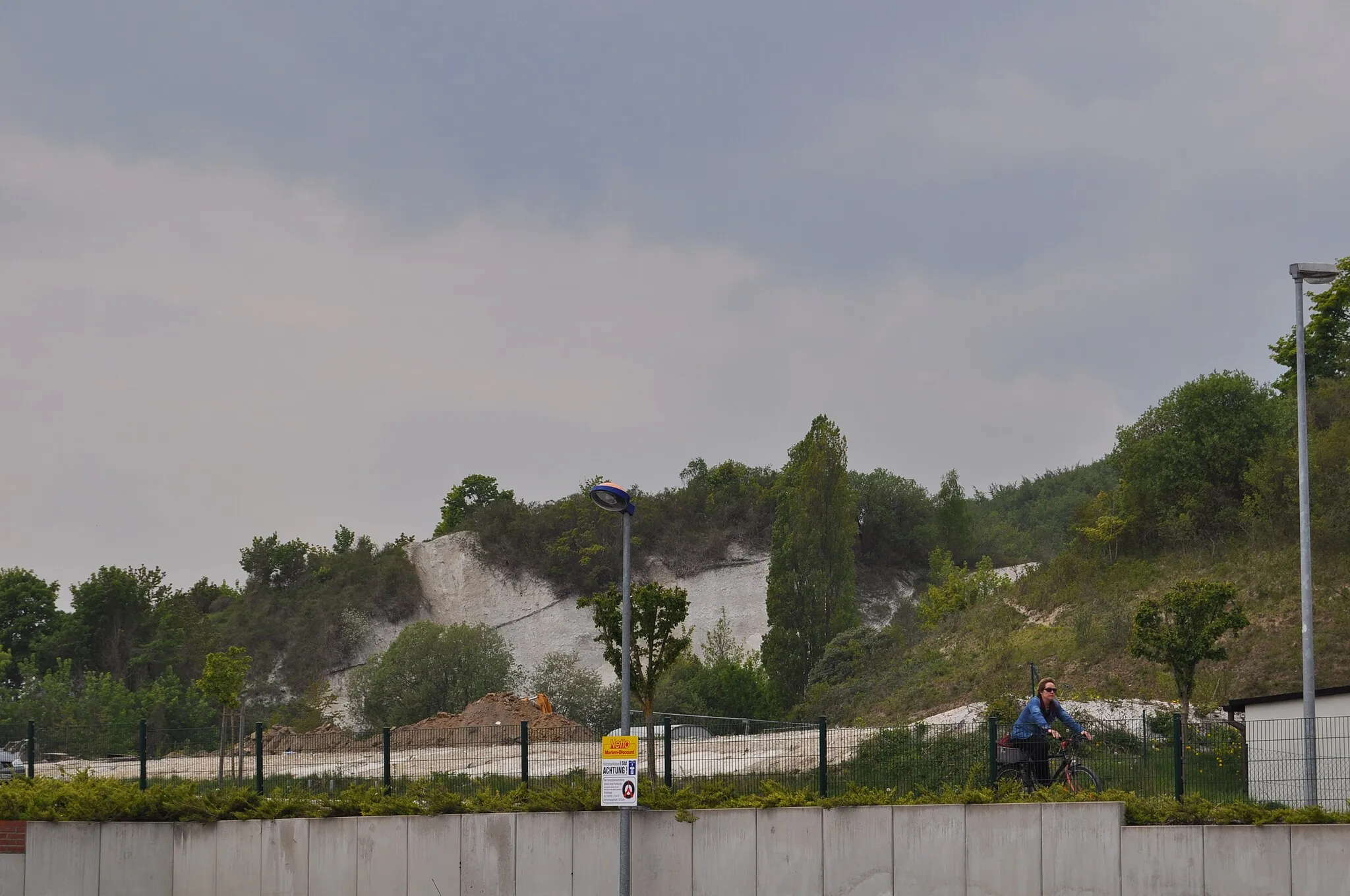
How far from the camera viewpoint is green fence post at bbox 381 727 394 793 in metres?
23.4

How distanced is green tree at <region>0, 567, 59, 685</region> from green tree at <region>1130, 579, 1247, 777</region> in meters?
79.3

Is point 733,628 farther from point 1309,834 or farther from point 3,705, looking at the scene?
point 1309,834

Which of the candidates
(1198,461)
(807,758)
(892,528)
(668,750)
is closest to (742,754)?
(807,758)

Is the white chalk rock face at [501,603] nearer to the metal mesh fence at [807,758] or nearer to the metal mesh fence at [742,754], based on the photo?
the metal mesh fence at [807,758]

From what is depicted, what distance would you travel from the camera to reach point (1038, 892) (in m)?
17.6

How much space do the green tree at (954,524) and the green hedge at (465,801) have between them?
79698 mm

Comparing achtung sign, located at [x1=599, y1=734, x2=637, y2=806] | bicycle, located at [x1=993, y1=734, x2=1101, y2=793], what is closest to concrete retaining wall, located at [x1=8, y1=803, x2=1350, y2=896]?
achtung sign, located at [x1=599, y1=734, x2=637, y2=806]

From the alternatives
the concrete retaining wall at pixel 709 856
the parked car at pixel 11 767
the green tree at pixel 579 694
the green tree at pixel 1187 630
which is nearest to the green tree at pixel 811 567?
the green tree at pixel 579 694

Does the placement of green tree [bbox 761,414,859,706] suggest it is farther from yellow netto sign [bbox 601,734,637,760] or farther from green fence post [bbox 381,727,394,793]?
yellow netto sign [bbox 601,734,637,760]

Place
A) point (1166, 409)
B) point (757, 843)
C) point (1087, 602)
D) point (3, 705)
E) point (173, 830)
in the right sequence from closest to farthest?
point (757, 843)
point (173, 830)
point (1087, 602)
point (1166, 409)
point (3, 705)

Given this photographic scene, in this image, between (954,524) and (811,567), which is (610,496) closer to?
(811,567)

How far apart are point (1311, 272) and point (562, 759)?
15.6m

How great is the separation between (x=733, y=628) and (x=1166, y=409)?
123ft

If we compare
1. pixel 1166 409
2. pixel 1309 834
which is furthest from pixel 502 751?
pixel 1166 409
